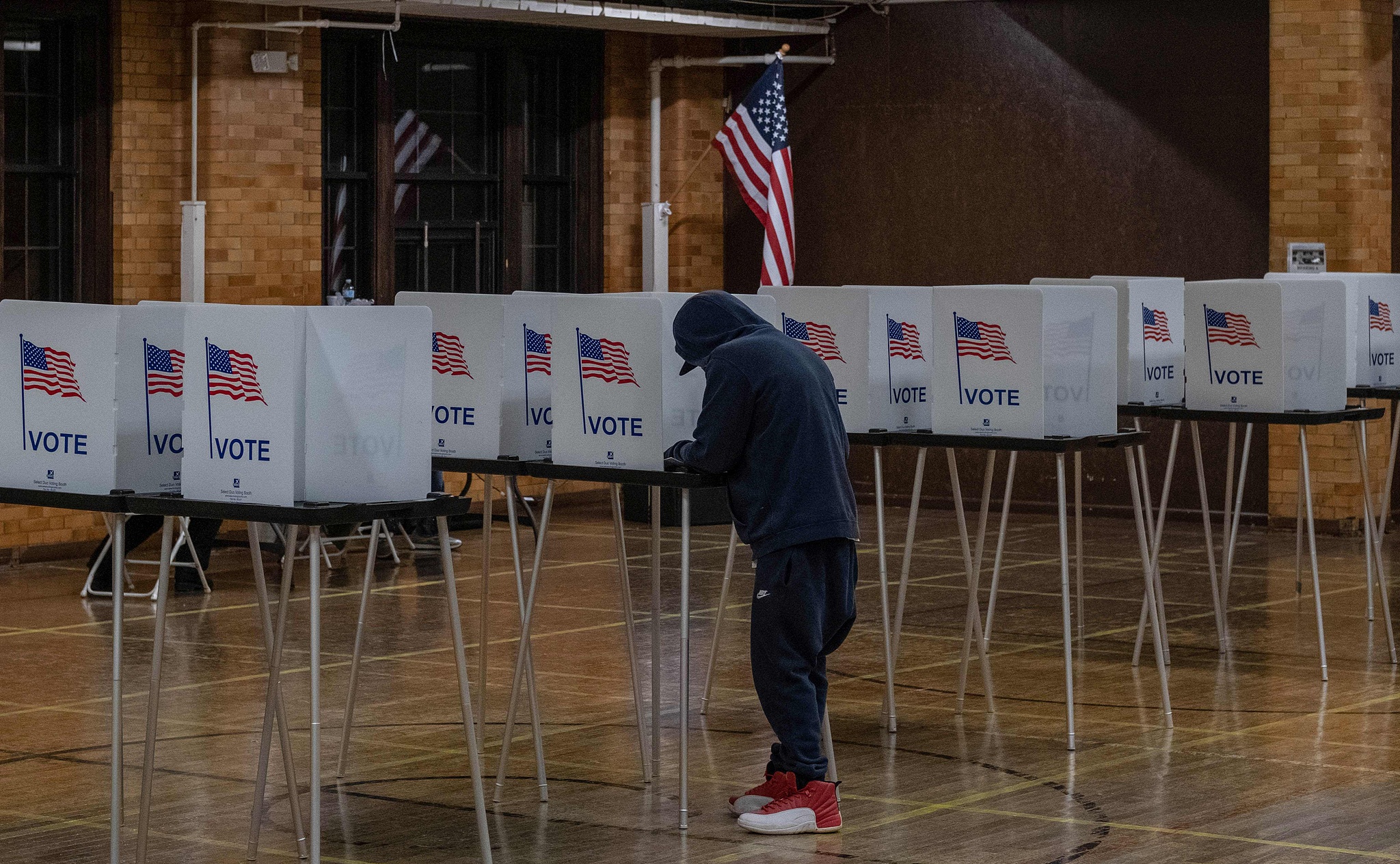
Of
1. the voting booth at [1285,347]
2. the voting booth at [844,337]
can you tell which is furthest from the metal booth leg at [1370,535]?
the voting booth at [844,337]

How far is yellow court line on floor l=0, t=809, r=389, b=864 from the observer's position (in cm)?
630

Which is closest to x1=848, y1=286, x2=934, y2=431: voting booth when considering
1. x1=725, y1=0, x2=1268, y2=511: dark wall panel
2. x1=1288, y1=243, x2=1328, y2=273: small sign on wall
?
x1=1288, y1=243, x2=1328, y2=273: small sign on wall

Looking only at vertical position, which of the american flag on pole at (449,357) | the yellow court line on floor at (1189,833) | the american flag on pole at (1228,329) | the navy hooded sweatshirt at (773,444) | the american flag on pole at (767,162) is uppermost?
the american flag on pole at (767,162)

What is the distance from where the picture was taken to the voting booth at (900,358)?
314 inches

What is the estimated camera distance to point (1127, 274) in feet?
48.9

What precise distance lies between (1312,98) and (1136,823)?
831 cm

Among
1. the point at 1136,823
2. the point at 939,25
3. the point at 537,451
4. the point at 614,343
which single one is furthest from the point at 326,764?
the point at 939,25

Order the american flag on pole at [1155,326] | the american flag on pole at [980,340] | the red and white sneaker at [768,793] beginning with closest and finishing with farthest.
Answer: the red and white sneaker at [768,793]
the american flag on pole at [980,340]
the american flag on pole at [1155,326]

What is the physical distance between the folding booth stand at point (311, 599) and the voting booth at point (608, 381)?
98 cm

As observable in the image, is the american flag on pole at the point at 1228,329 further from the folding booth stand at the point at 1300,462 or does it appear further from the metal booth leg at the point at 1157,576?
the metal booth leg at the point at 1157,576

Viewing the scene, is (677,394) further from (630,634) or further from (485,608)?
(485,608)

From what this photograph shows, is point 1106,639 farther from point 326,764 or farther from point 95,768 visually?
point 95,768

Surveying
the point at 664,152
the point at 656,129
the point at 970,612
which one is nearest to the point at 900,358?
the point at 970,612

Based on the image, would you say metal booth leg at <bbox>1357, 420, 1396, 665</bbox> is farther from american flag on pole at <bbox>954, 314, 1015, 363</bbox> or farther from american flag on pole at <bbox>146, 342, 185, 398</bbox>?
american flag on pole at <bbox>146, 342, 185, 398</bbox>
